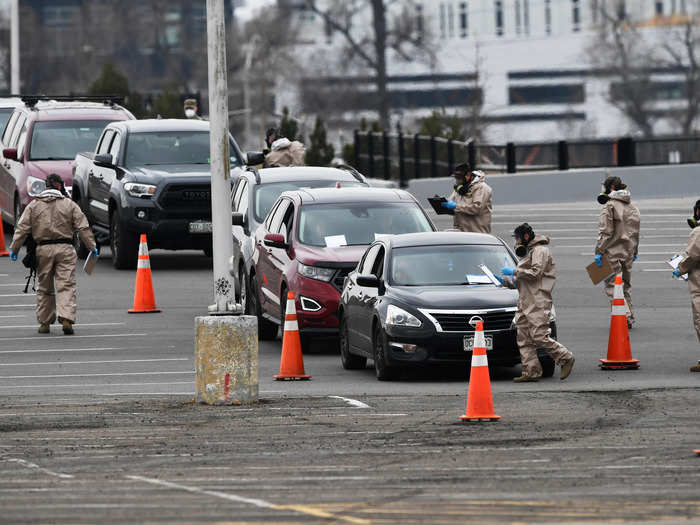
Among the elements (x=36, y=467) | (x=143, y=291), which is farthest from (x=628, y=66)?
(x=36, y=467)

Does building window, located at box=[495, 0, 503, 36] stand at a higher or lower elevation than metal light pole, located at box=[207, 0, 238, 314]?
higher

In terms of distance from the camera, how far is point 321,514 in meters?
9.23

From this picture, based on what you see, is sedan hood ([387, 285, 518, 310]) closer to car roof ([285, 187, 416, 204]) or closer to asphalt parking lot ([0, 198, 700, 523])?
asphalt parking lot ([0, 198, 700, 523])

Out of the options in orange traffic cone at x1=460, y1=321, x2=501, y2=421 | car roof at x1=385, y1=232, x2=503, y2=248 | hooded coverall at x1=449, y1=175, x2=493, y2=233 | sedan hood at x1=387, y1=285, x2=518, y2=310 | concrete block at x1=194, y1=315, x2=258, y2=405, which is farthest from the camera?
hooded coverall at x1=449, y1=175, x2=493, y2=233

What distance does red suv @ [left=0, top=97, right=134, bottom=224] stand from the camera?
2877 centimetres

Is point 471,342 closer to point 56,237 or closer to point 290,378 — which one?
point 290,378

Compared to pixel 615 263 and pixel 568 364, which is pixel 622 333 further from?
pixel 615 263

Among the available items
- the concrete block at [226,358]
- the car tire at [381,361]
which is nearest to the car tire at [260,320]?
the car tire at [381,361]

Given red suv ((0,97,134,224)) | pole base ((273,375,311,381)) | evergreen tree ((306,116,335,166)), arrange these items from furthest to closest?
evergreen tree ((306,116,335,166))
red suv ((0,97,134,224))
pole base ((273,375,311,381))

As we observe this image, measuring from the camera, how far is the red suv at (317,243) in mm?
18609

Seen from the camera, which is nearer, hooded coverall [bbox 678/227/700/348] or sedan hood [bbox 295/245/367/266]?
hooded coverall [bbox 678/227/700/348]

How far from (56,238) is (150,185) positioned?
5448 mm

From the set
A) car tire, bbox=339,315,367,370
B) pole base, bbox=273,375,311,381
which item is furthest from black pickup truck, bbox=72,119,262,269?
pole base, bbox=273,375,311,381

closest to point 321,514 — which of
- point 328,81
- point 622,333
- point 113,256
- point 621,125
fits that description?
point 622,333
